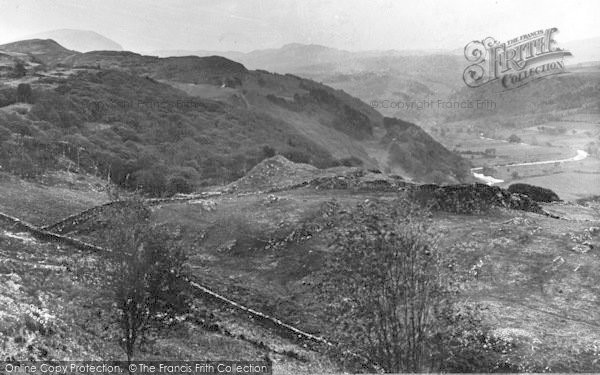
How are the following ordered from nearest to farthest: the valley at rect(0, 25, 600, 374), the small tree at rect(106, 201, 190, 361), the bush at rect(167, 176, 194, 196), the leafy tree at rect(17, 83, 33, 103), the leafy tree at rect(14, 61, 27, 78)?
the valley at rect(0, 25, 600, 374), the small tree at rect(106, 201, 190, 361), the bush at rect(167, 176, 194, 196), the leafy tree at rect(17, 83, 33, 103), the leafy tree at rect(14, 61, 27, 78)

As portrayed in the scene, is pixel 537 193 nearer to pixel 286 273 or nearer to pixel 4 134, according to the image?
pixel 286 273

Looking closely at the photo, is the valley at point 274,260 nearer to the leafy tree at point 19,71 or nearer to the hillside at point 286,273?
the hillside at point 286,273

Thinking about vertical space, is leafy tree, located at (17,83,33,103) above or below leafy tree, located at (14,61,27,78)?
below

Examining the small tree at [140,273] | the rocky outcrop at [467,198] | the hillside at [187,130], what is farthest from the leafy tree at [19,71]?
the small tree at [140,273]

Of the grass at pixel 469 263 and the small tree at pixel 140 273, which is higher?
the small tree at pixel 140 273

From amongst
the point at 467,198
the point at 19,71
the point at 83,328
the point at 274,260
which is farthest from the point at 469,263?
the point at 19,71

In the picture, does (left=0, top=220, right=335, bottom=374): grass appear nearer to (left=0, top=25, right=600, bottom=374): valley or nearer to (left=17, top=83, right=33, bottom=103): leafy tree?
(left=0, top=25, right=600, bottom=374): valley

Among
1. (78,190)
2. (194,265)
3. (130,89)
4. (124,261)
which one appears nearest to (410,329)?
(124,261)

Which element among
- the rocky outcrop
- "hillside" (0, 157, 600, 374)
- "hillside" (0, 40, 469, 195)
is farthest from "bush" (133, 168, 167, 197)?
the rocky outcrop

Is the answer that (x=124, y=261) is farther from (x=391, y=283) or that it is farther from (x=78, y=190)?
(x=78, y=190)
